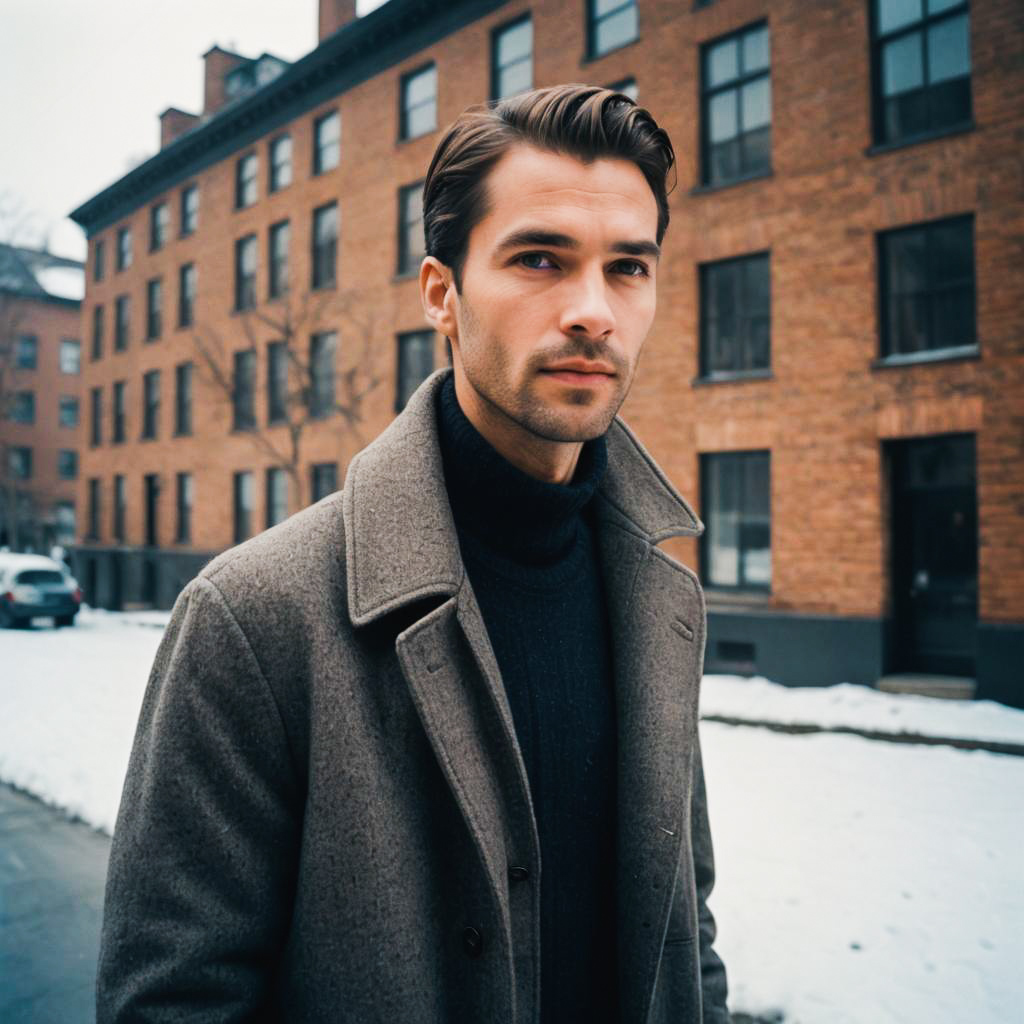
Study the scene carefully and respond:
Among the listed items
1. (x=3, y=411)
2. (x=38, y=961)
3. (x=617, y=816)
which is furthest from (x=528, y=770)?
(x=3, y=411)

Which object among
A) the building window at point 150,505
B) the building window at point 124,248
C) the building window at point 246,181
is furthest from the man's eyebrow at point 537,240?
the building window at point 124,248

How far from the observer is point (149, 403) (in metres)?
29.2

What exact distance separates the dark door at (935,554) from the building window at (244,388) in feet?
59.4

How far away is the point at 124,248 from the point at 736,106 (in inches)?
988

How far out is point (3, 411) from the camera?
4075 centimetres

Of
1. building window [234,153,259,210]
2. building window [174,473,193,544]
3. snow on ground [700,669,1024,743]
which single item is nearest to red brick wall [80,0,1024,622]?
snow on ground [700,669,1024,743]

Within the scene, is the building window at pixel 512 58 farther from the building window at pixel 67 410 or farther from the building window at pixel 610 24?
the building window at pixel 67 410

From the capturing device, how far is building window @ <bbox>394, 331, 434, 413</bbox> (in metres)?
19.1

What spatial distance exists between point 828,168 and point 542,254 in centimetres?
1293

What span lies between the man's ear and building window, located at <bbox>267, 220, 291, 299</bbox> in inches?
899

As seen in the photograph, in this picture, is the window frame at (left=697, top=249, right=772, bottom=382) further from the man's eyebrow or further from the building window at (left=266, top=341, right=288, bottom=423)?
the building window at (left=266, top=341, right=288, bottom=423)

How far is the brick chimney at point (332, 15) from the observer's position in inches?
877

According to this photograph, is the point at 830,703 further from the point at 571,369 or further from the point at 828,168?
the point at 571,369

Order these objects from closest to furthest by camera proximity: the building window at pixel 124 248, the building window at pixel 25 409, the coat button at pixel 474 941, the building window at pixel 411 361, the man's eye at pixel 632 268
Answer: the coat button at pixel 474 941 < the man's eye at pixel 632 268 < the building window at pixel 411 361 < the building window at pixel 124 248 < the building window at pixel 25 409
